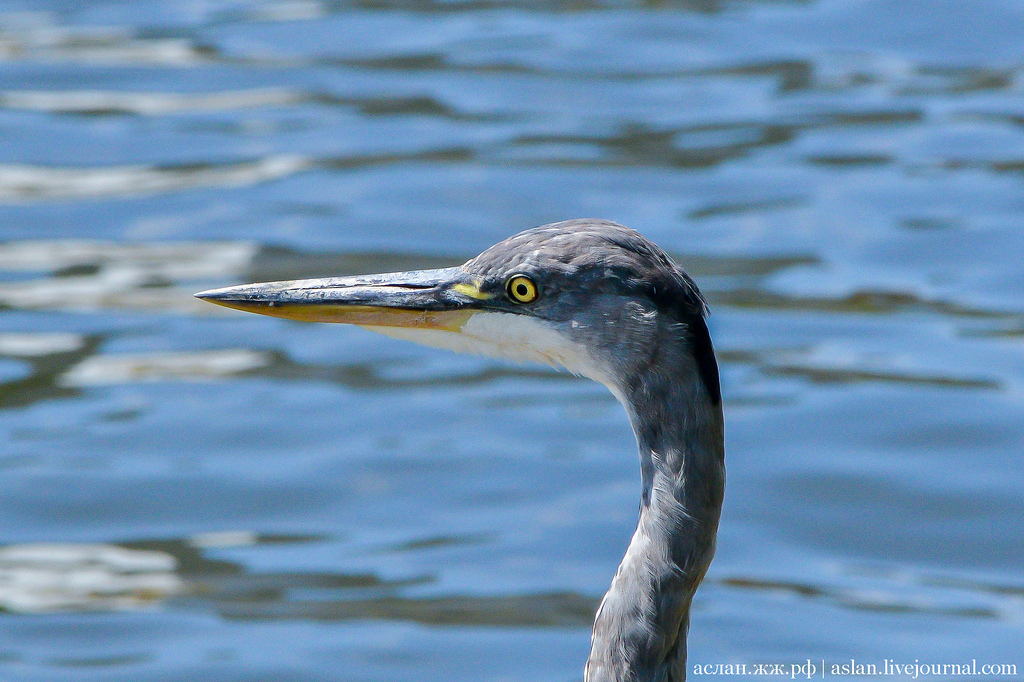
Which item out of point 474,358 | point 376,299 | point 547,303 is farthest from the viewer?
point 474,358

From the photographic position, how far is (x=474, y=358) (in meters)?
9.22

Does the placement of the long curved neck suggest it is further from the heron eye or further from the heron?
the heron eye

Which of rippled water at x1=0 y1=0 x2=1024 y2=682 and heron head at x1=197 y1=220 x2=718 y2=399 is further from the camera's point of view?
rippled water at x1=0 y1=0 x2=1024 y2=682

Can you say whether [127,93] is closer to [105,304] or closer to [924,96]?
[105,304]

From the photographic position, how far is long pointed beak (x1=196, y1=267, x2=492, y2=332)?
4.50 metres

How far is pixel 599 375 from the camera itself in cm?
434

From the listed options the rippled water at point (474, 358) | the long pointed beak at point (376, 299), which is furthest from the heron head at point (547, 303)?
the rippled water at point (474, 358)

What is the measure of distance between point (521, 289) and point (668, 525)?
0.80m

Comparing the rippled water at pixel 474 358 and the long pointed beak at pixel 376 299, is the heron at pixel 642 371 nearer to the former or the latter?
the long pointed beak at pixel 376 299

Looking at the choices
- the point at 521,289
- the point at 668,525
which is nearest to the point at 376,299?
the point at 521,289

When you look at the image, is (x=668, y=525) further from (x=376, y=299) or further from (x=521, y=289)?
(x=376, y=299)

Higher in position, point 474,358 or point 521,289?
point 474,358

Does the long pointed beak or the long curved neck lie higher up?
the long pointed beak

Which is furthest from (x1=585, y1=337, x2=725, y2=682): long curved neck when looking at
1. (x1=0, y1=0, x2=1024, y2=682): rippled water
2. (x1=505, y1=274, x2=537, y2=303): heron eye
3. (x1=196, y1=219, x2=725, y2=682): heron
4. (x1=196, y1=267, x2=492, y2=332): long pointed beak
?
(x1=0, y1=0, x2=1024, y2=682): rippled water
